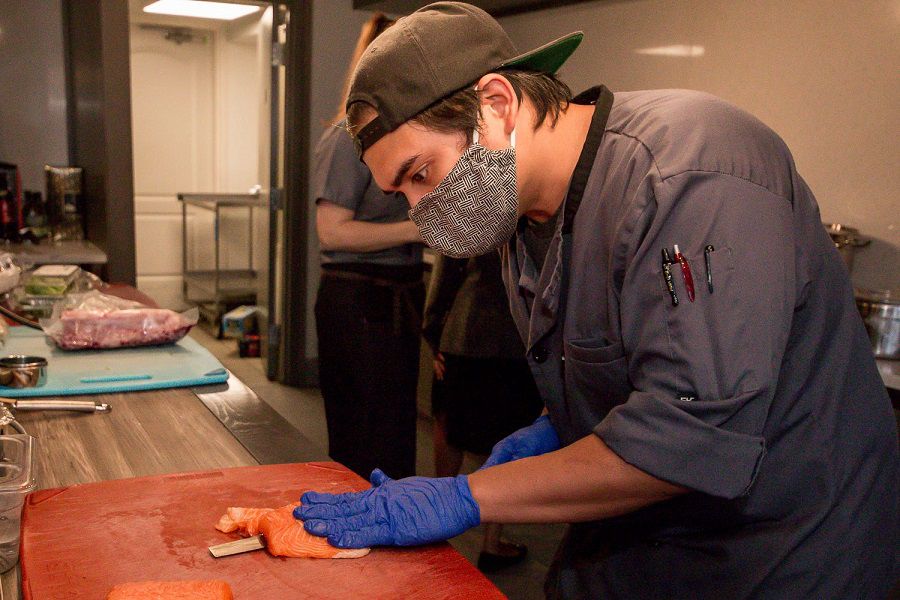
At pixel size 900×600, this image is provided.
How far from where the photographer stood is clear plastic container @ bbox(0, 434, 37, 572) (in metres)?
1.05

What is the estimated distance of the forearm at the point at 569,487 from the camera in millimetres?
975

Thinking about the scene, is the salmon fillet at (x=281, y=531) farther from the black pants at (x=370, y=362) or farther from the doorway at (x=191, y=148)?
the doorway at (x=191, y=148)

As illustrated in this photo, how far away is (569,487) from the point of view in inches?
39.6

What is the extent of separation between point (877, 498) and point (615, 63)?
313 cm

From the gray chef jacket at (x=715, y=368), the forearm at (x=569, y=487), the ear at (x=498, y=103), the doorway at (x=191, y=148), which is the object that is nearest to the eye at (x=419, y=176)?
the ear at (x=498, y=103)

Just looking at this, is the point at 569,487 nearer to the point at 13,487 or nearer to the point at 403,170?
the point at 403,170

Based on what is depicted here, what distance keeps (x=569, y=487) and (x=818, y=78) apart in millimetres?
2473

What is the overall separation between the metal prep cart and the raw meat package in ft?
13.2

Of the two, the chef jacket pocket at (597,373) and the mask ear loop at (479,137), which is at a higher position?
the mask ear loop at (479,137)

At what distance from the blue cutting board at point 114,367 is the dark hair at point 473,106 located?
854mm

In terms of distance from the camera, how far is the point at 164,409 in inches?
62.2

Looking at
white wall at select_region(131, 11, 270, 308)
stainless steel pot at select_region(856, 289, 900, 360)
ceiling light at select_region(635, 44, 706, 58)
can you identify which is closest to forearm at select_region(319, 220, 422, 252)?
stainless steel pot at select_region(856, 289, 900, 360)

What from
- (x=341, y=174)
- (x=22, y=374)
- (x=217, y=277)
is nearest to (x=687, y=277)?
(x=22, y=374)

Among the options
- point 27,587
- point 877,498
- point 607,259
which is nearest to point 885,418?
point 877,498
